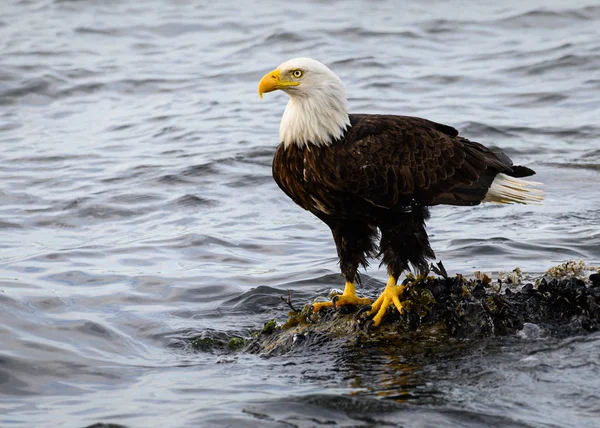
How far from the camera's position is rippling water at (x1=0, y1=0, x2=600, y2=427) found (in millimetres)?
5031

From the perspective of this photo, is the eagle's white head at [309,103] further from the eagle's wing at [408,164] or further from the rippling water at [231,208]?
the rippling water at [231,208]

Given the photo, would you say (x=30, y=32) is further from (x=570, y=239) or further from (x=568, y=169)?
(x=570, y=239)

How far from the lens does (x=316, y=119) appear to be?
5.82m

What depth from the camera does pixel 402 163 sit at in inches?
234

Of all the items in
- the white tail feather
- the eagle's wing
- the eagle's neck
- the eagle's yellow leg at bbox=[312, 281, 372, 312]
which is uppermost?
the eagle's neck

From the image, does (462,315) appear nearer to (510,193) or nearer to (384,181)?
(384,181)

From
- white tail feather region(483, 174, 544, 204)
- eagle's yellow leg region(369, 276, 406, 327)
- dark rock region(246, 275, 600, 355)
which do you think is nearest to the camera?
dark rock region(246, 275, 600, 355)

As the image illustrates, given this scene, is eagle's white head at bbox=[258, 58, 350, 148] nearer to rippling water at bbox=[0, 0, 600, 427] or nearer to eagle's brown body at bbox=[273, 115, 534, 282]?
eagle's brown body at bbox=[273, 115, 534, 282]

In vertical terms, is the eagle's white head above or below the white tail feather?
above

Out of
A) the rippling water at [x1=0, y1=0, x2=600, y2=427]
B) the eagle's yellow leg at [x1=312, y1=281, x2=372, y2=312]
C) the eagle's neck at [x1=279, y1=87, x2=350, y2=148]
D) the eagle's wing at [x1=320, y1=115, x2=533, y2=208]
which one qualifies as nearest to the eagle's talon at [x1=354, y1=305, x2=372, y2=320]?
the eagle's yellow leg at [x1=312, y1=281, x2=372, y2=312]

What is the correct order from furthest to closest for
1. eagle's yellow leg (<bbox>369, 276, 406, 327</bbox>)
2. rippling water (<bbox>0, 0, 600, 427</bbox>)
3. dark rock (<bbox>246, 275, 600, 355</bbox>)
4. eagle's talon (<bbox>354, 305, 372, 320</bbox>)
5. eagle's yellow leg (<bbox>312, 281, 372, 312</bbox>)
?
eagle's yellow leg (<bbox>312, 281, 372, 312</bbox>) < eagle's talon (<bbox>354, 305, 372, 320</bbox>) < eagle's yellow leg (<bbox>369, 276, 406, 327</bbox>) < dark rock (<bbox>246, 275, 600, 355</bbox>) < rippling water (<bbox>0, 0, 600, 427</bbox>)

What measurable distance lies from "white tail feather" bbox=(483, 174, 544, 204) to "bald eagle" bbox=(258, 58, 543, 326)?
0.02 meters

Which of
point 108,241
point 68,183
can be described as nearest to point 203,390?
point 108,241

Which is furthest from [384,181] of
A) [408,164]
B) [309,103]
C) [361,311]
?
[361,311]
